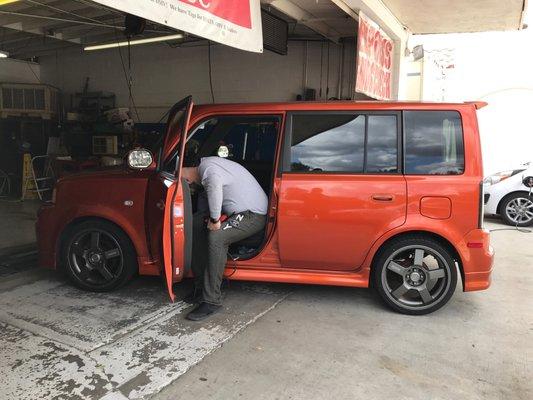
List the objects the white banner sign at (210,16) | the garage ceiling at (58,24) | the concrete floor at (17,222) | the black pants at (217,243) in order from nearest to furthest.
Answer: the white banner sign at (210,16) → the black pants at (217,243) → the concrete floor at (17,222) → the garage ceiling at (58,24)

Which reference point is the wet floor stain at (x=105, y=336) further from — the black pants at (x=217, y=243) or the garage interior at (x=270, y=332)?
the black pants at (x=217, y=243)

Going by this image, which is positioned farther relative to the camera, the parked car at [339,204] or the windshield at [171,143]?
the windshield at [171,143]

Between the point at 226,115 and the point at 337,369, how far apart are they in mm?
2267

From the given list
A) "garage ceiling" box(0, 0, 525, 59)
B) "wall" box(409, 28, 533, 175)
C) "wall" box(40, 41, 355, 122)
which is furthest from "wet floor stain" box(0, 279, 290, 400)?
"wall" box(409, 28, 533, 175)

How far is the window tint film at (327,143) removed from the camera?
12.6ft

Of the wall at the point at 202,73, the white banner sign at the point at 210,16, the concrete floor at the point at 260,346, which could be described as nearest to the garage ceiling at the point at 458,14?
the wall at the point at 202,73

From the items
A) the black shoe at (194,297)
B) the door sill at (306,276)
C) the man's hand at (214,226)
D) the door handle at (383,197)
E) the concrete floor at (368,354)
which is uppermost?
the door handle at (383,197)

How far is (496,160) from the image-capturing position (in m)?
11.4

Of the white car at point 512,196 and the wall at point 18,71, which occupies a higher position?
the wall at point 18,71

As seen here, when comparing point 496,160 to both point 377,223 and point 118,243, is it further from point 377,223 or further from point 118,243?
point 118,243

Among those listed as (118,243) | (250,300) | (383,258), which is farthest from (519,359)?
(118,243)

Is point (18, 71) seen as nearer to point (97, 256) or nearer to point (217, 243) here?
point (97, 256)

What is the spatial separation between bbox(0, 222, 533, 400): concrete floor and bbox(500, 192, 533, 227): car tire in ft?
14.1

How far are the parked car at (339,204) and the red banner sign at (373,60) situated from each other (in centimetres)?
211
